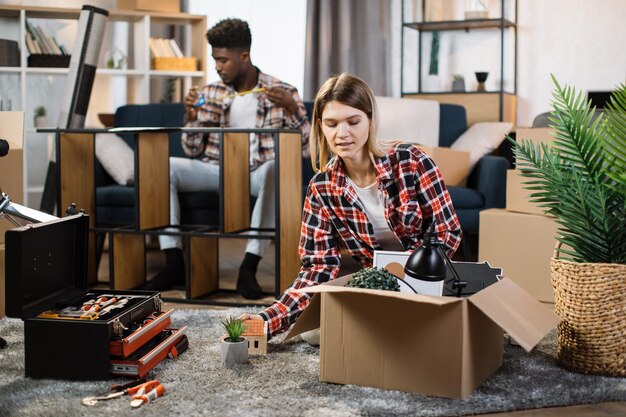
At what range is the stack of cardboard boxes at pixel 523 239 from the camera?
10.0 feet

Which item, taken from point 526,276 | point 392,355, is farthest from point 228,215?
point 392,355

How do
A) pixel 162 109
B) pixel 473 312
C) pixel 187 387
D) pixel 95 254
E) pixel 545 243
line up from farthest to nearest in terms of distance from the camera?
pixel 162 109
pixel 95 254
pixel 545 243
pixel 187 387
pixel 473 312

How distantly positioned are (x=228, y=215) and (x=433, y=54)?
8.92ft

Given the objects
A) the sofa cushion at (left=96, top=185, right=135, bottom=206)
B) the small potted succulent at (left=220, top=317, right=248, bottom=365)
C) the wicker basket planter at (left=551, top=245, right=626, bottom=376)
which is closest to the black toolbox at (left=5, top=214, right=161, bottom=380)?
the small potted succulent at (left=220, top=317, right=248, bottom=365)

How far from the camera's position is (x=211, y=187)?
355 centimetres

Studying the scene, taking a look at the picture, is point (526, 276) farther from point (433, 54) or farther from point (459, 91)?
point (433, 54)

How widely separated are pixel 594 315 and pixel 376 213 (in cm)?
68

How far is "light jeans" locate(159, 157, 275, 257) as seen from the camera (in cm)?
334

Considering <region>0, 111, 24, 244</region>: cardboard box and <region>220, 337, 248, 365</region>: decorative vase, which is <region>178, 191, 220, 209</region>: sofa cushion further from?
<region>220, 337, 248, 365</region>: decorative vase

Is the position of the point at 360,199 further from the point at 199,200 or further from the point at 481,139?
the point at 481,139

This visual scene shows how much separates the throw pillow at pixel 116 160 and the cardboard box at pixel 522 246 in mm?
1607

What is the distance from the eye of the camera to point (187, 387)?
77.0 inches

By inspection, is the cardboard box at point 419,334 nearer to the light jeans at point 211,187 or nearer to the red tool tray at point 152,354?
the red tool tray at point 152,354

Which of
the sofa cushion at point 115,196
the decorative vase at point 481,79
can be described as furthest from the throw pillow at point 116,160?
the decorative vase at point 481,79
